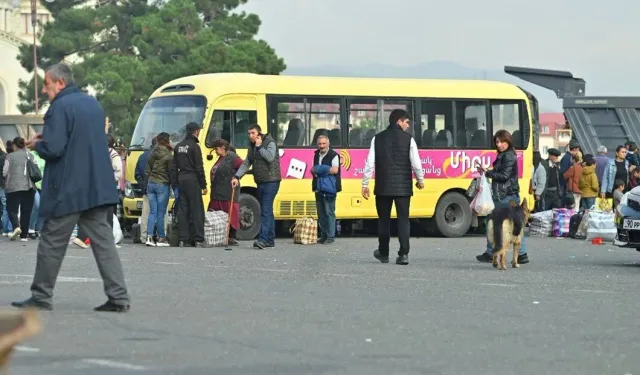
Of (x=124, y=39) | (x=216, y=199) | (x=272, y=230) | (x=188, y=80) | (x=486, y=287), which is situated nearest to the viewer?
(x=486, y=287)

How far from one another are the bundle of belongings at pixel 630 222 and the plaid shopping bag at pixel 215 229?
6.62 metres

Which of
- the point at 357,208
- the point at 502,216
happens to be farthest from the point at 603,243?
the point at 502,216

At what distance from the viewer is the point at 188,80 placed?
91.5 ft

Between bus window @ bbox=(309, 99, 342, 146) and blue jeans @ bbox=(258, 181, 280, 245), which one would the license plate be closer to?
blue jeans @ bbox=(258, 181, 280, 245)

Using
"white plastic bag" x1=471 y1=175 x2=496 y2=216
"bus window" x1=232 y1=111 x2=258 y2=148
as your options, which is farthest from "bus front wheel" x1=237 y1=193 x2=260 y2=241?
"white plastic bag" x1=471 y1=175 x2=496 y2=216

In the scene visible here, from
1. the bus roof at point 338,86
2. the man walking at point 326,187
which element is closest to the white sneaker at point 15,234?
the bus roof at point 338,86

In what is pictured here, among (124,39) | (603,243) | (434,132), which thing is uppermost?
(124,39)

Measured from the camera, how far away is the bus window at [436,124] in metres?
29.3

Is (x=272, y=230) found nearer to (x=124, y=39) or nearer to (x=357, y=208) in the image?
(x=357, y=208)

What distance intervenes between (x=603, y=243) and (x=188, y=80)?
7.58 meters

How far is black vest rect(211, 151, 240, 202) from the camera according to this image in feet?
79.3

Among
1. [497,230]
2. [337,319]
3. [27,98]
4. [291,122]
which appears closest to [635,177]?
[291,122]

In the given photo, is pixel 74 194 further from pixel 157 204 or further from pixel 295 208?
pixel 295 208

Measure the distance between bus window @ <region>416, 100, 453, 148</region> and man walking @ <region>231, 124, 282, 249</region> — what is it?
7022 mm
